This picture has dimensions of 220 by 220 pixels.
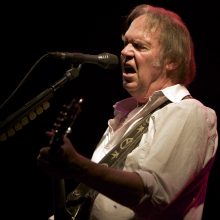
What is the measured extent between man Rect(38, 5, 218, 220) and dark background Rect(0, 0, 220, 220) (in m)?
0.75

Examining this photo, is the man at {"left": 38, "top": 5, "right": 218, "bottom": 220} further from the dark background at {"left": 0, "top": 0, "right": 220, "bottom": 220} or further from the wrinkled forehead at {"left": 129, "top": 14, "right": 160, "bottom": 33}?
the dark background at {"left": 0, "top": 0, "right": 220, "bottom": 220}

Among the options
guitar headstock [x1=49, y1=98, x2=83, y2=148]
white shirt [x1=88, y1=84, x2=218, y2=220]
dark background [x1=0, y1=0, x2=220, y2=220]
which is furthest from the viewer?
dark background [x1=0, y1=0, x2=220, y2=220]

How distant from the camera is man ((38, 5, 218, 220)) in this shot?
1227 millimetres

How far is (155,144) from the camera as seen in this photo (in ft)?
4.67

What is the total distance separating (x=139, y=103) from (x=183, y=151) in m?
0.73

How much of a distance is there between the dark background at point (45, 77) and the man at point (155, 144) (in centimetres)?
75

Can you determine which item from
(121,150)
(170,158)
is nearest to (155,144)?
(170,158)

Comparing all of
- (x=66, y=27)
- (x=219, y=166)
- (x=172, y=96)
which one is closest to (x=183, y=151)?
(x=172, y=96)

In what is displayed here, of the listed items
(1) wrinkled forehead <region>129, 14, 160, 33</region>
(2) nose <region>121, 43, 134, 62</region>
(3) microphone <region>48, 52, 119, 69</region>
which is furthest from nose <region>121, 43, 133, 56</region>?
(3) microphone <region>48, 52, 119, 69</region>

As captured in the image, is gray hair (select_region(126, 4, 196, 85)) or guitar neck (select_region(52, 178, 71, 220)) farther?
gray hair (select_region(126, 4, 196, 85))

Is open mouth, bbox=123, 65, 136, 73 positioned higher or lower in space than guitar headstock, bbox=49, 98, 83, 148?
lower

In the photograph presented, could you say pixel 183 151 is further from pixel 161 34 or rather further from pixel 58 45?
pixel 58 45

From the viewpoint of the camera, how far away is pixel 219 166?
2383mm

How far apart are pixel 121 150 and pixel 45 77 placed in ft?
4.69
